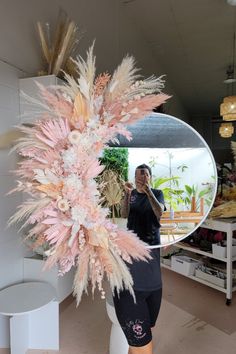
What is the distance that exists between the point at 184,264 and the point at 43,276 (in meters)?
1.37

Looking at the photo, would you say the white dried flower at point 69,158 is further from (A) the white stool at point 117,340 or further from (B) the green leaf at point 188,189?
(A) the white stool at point 117,340

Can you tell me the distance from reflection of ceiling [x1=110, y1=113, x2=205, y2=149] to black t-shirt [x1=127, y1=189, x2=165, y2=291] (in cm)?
17

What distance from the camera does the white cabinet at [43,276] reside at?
156 centimetres

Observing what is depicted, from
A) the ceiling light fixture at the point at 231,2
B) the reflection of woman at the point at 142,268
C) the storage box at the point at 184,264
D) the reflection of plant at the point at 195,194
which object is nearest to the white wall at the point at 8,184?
the reflection of woman at the point at 142,268

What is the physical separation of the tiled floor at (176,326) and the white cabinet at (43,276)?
1.06ft

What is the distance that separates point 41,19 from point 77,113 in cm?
134

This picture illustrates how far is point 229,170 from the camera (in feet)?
8.91

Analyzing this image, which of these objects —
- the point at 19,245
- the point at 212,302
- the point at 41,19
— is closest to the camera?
the point at 19,245

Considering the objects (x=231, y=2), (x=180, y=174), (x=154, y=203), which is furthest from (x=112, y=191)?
(x=231, y=2)

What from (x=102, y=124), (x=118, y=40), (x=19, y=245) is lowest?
(x=19, y=245)

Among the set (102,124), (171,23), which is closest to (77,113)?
(102,124)

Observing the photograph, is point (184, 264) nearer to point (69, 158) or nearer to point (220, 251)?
point (220, 251)

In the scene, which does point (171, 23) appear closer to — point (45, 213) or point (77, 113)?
point (77, 113)

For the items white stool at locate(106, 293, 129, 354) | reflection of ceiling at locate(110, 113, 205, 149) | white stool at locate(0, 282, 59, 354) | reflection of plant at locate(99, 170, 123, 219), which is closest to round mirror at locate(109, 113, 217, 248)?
reflection of ceiling at locate(110, 113, 205, 149)
